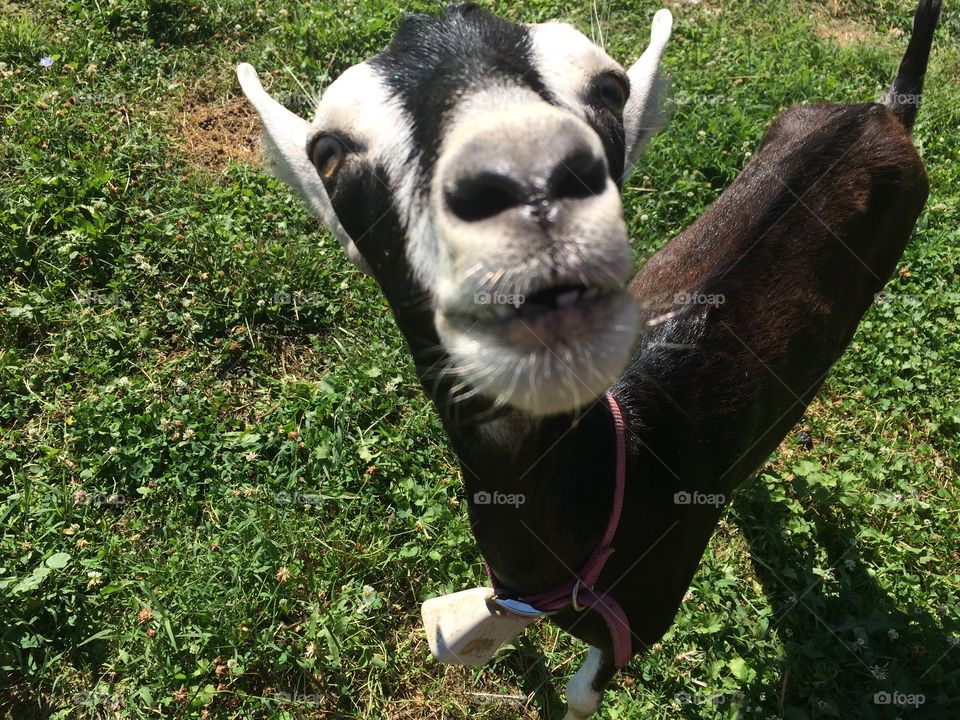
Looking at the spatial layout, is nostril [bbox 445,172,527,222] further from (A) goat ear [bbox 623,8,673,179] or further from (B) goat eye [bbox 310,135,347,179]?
(A) goat ear [bbox 623,8,673,179]

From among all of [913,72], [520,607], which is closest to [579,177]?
[520,607]

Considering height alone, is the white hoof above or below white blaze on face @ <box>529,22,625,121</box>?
below

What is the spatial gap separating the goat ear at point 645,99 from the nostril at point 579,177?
3.20 feet

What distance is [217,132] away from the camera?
578 centimetres

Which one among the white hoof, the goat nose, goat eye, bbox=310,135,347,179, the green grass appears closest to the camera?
the goat nose

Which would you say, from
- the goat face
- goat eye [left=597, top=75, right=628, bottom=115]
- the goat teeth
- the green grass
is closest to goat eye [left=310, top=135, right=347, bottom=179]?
the goat face

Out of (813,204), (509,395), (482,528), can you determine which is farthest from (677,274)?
(509,395)

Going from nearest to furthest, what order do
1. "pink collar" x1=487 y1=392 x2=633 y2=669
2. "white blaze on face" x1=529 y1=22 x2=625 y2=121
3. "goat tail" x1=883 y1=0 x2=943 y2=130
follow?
"white blaze on face" x1=529 y1=22 x2=625 y2=121 → "pink collar" x1=487 y1=392 x2=633 y2=669 → "goat tail" x1=883 y1=0 x2=943 y2=130

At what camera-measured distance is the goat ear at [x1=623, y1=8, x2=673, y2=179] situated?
2.69 m

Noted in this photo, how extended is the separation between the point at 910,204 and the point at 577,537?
9.32 feet

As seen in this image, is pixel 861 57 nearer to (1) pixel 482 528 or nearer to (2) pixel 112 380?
(1) pixel 482 528

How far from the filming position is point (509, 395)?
5.59ft

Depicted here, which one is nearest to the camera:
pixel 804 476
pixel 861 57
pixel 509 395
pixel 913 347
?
pixel 509 395

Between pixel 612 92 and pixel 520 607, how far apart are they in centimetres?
179
